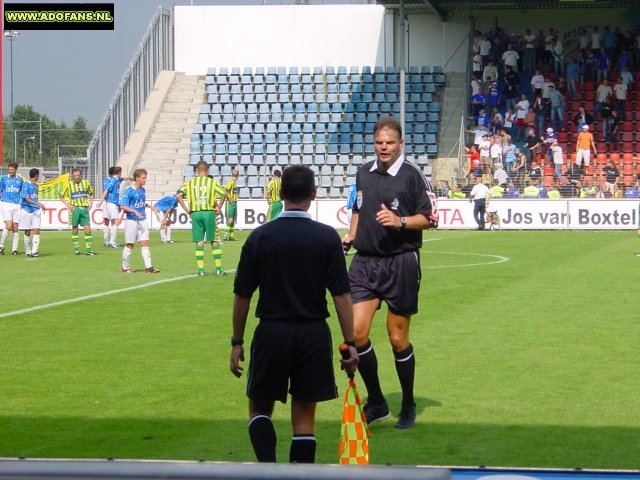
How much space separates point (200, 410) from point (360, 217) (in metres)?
1.94

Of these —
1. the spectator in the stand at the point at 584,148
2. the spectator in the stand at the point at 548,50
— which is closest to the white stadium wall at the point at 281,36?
the spectator in the stand at the point at 548,50

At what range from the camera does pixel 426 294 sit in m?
17.1

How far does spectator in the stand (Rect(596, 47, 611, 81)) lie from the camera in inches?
1799

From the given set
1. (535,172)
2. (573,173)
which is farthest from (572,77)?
(535,172)

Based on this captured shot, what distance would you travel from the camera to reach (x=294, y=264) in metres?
5.95

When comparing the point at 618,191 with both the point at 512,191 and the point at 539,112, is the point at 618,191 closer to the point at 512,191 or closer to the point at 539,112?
the point at 512,191

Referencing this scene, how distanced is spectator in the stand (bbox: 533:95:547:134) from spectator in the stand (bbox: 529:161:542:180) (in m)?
3.46

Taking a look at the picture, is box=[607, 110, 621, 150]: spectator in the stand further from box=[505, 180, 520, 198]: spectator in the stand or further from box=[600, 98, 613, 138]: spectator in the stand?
box=[505, 180, 520, 198]: spectator in the stand

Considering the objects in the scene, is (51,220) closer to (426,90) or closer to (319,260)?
(426,90)

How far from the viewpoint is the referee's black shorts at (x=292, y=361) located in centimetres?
596

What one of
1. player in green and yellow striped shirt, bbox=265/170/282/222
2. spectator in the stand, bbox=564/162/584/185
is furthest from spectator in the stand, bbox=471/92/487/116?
player in green and yellow striped shirt, bbox=265/170/282/222

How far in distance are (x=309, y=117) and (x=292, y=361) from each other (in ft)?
141

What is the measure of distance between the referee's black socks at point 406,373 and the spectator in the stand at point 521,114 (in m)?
37.8

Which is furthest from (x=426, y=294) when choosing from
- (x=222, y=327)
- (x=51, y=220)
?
(x=51, y=220)
